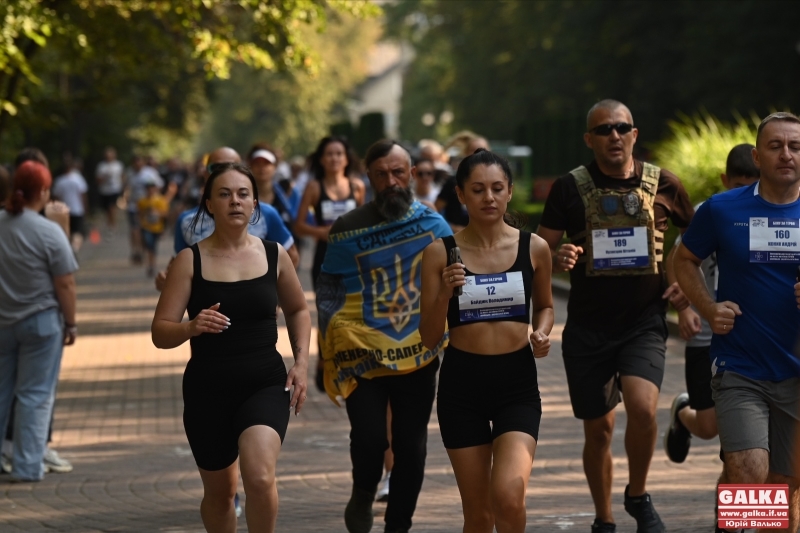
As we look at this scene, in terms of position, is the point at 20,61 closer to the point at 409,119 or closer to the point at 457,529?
the point at 457,529

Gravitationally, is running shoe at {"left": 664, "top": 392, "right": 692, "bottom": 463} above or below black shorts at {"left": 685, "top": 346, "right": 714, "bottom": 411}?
below

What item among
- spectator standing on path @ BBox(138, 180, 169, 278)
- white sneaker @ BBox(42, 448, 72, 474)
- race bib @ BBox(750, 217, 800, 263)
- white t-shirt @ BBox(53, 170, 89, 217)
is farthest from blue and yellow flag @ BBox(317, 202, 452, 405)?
white t-shirt @ BBox(53, 170, 89, 217)

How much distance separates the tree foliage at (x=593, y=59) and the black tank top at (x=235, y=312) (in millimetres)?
25516

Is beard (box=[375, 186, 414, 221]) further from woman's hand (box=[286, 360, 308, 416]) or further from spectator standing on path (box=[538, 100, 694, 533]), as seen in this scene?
woman's hand (box=[286, 360, 308, 416])

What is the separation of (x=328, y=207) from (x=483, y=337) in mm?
4600

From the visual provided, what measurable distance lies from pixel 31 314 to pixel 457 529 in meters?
3.13

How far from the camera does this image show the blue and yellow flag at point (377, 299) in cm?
681

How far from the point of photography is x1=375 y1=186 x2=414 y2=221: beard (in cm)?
695

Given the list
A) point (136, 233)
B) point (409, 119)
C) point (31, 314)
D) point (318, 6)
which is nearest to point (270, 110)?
point (409, 119)

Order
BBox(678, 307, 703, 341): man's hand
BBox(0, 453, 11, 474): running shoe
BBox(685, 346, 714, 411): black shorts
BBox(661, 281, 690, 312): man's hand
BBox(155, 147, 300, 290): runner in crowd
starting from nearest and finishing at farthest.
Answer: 1. BBox(661, 281, 690, 312): man's hand
2. BBox(678, 307, 703, 341): man's hand
3. BBox(685, 346, 714, 411): black shorts
4. BBox(155, 147, 300, 290): runner in crowd
5. BBox(0, 453, 11, 474): running shoe

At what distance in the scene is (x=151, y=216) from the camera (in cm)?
2362

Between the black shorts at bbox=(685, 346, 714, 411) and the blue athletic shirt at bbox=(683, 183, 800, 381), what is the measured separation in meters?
1.80

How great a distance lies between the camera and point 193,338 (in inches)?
222

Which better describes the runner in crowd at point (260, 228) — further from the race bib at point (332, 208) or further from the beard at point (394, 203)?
the race bib at point (332, 208)
